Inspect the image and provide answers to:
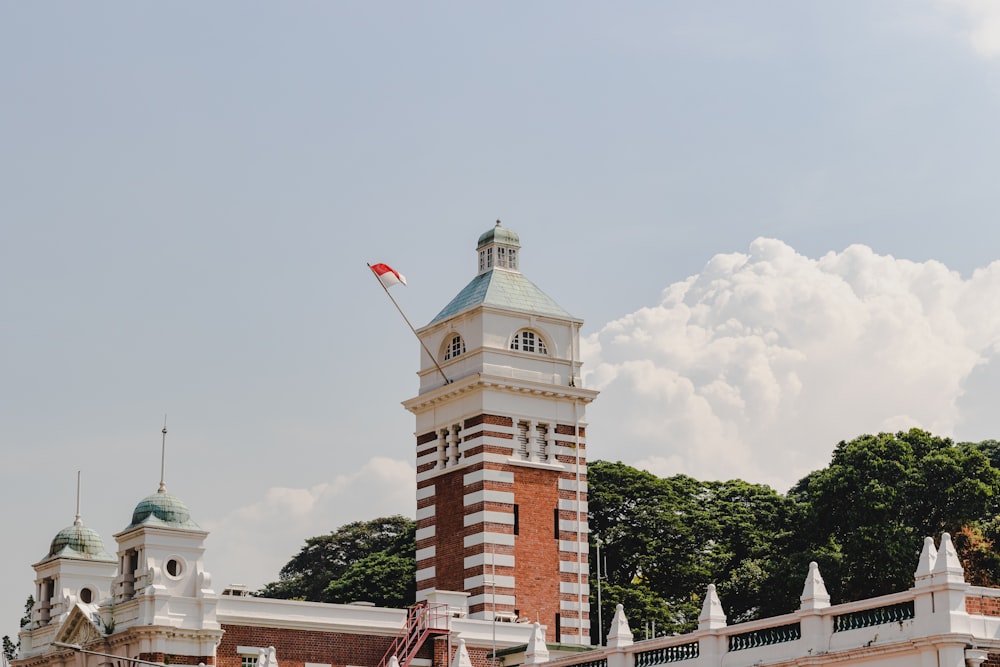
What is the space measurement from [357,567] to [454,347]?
27.1m

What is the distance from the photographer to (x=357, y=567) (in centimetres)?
9138

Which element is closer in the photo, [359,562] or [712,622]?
[712,622]

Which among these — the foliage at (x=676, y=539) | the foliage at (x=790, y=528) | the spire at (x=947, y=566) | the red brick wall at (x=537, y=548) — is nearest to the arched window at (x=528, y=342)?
the red brick wall at (x=537, y=548)

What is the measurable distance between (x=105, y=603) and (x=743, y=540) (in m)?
32.1

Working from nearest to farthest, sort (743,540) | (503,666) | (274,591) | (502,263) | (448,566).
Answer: (503,666)
(448,566)
(502,263)
(743,540)
(274,591)

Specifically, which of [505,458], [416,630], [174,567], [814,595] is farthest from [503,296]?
[814,595]

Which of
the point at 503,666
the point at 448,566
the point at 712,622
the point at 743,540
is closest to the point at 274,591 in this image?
the point at 743,540

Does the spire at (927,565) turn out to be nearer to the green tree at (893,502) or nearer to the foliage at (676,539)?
the green tree at (893,502)

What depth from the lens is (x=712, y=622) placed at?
39438 millimetres

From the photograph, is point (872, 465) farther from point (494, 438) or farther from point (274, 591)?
point (274, 591)

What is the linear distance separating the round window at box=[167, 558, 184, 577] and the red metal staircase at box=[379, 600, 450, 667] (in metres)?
7.37

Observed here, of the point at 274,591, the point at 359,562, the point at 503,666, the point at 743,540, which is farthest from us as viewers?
the point at 274,591

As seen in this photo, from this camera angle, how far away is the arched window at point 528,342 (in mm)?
66312

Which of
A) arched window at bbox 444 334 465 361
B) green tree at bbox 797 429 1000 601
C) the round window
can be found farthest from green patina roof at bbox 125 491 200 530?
green tree at bbox 797 429 1000 601
